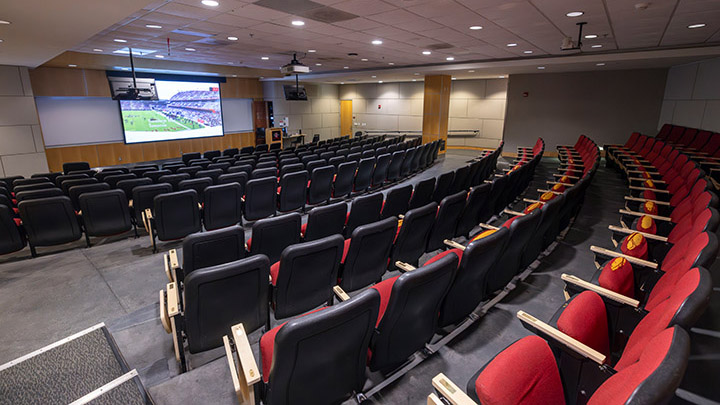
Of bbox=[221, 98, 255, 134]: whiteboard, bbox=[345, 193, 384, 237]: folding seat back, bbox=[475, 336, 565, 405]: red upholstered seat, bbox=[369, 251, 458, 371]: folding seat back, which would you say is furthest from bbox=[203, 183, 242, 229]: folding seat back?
bbox=[221, 98, 255, 134]: whiteboard

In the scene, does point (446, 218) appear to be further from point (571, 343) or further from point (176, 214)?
point (176, 214)

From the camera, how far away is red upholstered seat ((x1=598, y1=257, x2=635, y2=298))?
7.63ft

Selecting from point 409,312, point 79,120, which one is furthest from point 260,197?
point 79,120

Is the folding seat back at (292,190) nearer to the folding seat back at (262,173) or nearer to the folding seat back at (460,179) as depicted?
the folding seat back at (262,173)

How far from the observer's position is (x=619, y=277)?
2.41 metres

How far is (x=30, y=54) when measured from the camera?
7.61m

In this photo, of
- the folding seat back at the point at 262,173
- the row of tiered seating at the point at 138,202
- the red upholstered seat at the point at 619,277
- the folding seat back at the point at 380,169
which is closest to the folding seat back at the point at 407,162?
the folding seat back at the point at 380,169

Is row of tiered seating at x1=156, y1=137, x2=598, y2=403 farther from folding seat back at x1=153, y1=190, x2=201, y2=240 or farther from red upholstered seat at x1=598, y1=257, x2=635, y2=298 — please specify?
folding seat back at x1=153, y1=190, x2=201, y2=240

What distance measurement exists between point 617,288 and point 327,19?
5.48 metres

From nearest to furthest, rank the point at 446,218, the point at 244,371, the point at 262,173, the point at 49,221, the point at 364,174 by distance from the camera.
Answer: the point at 244,371 < the point at 446,218 < the point at 49,221 < the point at 262,173 < the point at 364,174

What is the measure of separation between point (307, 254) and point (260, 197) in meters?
Result: 3.21

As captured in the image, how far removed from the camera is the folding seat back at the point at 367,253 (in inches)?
113

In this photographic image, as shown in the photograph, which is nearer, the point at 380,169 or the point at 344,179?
the point at 344,179

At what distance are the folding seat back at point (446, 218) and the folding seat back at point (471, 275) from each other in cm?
115
